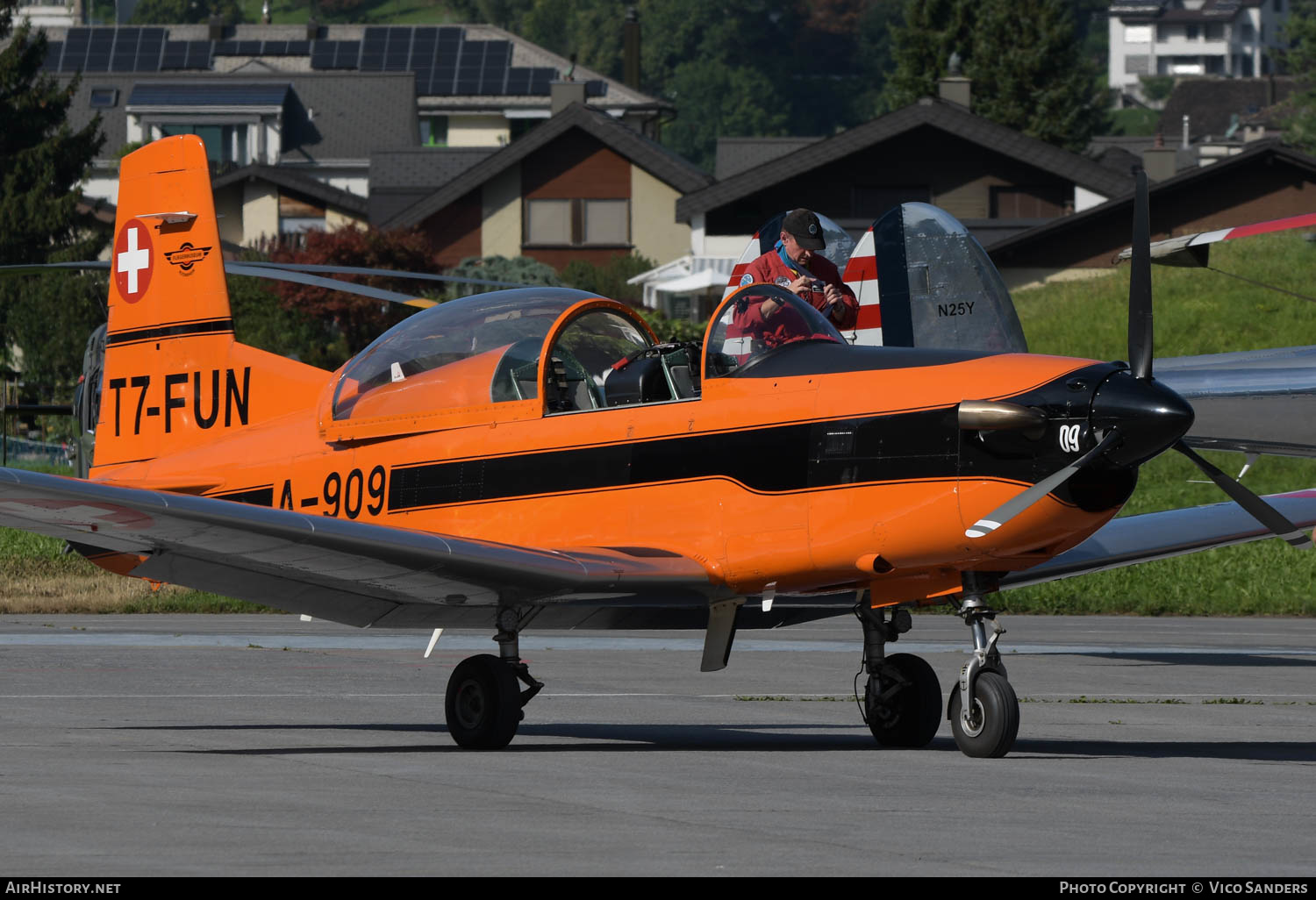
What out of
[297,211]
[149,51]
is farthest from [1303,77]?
[149,51]

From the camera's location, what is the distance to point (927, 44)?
73.8 m

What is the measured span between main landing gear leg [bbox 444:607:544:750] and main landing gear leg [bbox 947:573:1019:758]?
2.44 m

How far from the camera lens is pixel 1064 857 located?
23.3 feet

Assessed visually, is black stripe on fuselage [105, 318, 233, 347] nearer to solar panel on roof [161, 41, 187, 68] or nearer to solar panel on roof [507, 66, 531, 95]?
solar panel on roof [507, 66, 531, 95]

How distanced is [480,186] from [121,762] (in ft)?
178

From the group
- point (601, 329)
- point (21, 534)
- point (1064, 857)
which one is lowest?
point (21, 534)

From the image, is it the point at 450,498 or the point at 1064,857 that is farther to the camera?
the point at 450,498

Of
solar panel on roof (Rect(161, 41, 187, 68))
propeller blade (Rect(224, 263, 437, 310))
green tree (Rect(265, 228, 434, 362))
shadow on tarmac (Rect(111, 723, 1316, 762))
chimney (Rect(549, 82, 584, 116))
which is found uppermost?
solar panel on roof (Rect(161, 41, 187, 68))

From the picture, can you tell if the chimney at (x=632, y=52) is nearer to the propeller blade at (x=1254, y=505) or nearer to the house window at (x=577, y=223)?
the house window at (x=577, y=223)

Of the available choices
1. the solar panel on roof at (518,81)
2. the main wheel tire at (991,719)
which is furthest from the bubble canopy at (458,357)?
the solar panel on roof at (518,81)

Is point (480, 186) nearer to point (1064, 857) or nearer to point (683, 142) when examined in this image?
point (1064, 857)

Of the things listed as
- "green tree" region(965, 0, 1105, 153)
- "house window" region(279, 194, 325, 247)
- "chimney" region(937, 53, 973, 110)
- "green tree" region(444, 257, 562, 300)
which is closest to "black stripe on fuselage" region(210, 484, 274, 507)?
"green tree" region(444, 257, 562, 300)

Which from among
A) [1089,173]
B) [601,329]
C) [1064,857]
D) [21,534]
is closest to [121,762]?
[601,329]

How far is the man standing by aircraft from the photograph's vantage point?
12133mm
